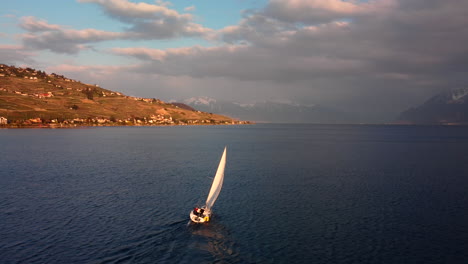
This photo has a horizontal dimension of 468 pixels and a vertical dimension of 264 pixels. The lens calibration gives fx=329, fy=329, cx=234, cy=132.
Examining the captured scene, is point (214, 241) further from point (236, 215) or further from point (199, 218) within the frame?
point (236, 215)

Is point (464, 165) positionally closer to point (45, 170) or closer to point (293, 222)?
point (293, 222)

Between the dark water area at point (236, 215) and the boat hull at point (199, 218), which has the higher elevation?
the boat hull at point (199, 218)

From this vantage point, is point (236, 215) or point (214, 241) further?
point (236, 215)

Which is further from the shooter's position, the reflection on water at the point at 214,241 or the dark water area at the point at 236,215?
the dark water area at the point at 236,215

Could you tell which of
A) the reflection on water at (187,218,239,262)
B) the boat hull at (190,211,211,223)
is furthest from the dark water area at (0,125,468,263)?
the boat hull at (190,211,211,223)

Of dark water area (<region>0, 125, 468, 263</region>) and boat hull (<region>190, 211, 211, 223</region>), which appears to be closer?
dark water area (<region>0, 125, 468, 263</region>)

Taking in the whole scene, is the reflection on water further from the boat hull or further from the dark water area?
the boat hull

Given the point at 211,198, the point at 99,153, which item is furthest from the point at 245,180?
the point at 99,153

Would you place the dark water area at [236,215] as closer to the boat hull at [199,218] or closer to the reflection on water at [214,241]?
the reflection on water at [214,241]

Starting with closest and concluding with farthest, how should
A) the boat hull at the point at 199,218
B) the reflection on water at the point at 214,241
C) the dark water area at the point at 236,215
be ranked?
1. the reflection on water at the point at 214,241
2. the dark water area at the point at 236,215
3. the boat hull at the point at 199,218

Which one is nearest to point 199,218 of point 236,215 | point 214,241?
point 214,241

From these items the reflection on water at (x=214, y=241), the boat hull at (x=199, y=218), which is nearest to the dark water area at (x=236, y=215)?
the reflection on water at (x=214, y=241)

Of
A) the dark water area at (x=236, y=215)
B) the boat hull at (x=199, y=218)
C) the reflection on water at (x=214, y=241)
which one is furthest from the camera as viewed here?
the boat hull at (x=199, y=218)

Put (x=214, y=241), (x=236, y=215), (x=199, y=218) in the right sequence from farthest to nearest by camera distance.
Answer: (x=236, y=215), (x=199, y=218), (x=214, y=241)
